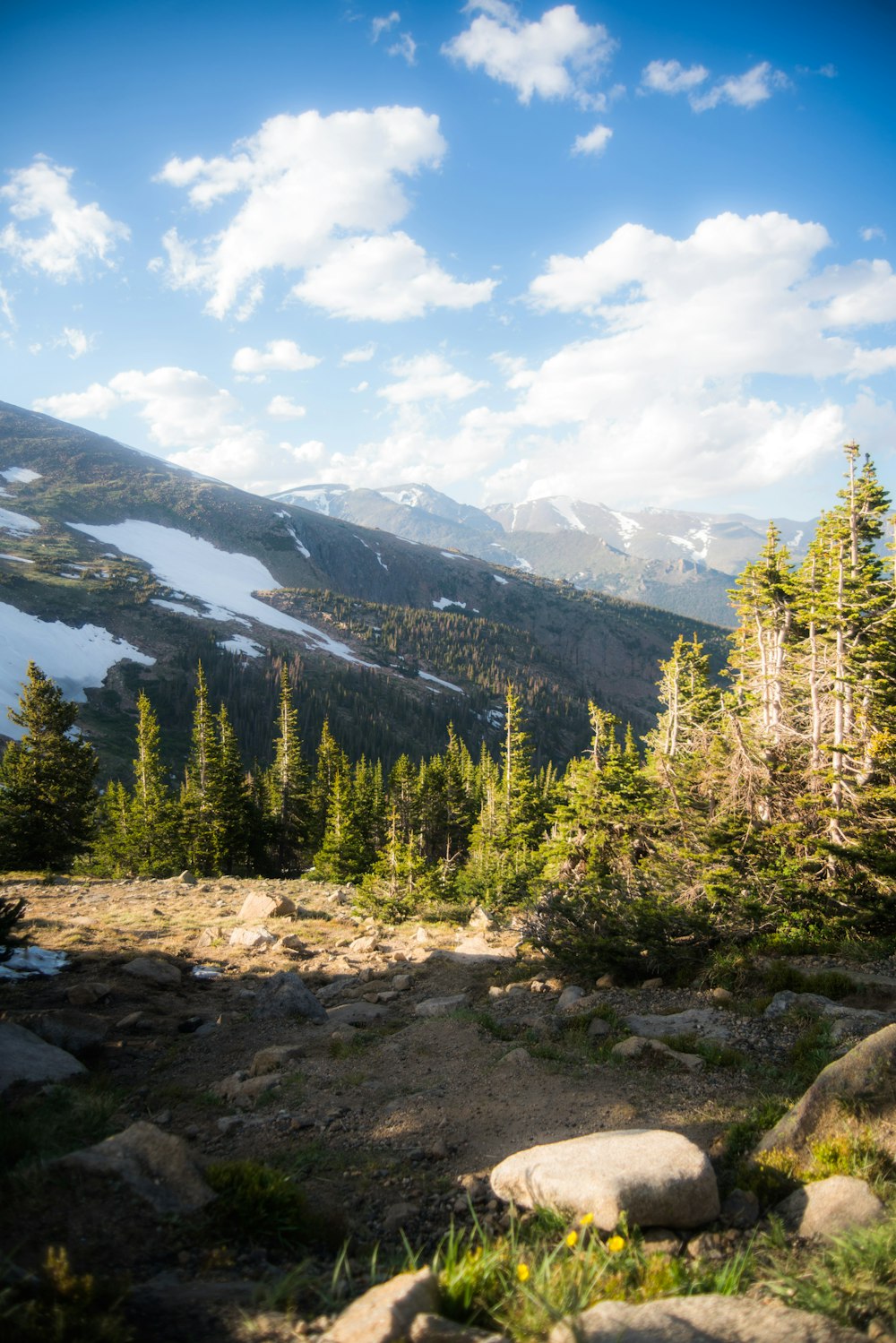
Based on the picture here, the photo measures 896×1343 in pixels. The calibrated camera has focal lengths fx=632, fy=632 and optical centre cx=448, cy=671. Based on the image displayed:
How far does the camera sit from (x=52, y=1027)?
925cm

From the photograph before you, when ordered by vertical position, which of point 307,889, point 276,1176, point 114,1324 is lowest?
point 307,889

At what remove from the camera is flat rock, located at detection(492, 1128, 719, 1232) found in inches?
184

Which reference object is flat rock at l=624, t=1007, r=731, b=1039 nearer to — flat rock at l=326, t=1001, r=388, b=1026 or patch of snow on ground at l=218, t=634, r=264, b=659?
flat rock at l=326, t=1001, r=388, b=1026

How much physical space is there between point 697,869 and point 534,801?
22073 mm

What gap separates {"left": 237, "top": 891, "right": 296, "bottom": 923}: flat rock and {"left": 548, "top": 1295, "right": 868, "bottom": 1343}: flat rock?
1825cm

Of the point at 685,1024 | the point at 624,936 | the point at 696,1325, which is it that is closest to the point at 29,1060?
the point at 696,1325

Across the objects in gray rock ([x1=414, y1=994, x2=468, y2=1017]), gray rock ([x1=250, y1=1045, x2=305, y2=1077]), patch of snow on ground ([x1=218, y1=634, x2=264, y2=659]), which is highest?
patch of snow on ground ([x1=218, y1=634, x2=264, y2=659])

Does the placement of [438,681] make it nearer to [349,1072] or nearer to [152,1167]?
[349,1072]

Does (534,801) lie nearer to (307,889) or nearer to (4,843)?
(307,889)

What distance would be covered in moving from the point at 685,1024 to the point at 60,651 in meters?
143

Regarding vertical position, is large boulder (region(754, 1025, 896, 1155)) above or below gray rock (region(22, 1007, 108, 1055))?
above

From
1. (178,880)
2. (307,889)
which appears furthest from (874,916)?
(178,880)

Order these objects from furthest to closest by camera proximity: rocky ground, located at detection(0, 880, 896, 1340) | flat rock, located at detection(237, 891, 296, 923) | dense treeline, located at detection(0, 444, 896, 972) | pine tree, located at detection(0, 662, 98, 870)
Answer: pine tree, located at detection(0, 662, 98, 870) < flat rock, located at detection(237, 891, 296, 923) < dense treeline, located at detection(0, 444, 896, 972) < rocky ground, located at detection(0, 880, 896, 1340)

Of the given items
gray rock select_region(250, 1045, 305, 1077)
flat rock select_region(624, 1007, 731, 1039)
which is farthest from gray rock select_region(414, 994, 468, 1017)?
flat rock select_region(624, 1007, 731, 1039)
